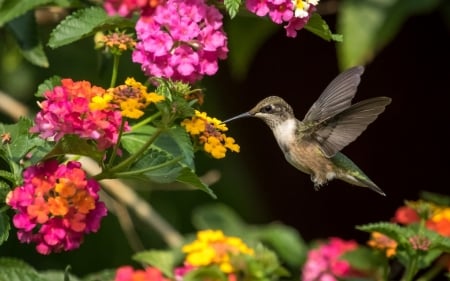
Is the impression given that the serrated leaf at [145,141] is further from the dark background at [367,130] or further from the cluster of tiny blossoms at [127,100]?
the dark background at [367,130]

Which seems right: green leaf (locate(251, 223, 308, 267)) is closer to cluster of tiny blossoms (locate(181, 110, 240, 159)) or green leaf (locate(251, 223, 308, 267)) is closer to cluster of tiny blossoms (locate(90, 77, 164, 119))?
cluster of tiny blossoms (locate(181, 110, 240, 159))

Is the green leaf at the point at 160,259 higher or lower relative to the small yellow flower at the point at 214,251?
lower

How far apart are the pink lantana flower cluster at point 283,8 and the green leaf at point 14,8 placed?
18.4 inches

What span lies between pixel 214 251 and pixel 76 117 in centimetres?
48

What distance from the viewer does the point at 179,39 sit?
1.88 meters

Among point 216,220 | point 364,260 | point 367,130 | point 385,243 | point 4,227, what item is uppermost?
point 4,227

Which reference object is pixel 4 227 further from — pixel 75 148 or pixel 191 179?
pixel 191 179

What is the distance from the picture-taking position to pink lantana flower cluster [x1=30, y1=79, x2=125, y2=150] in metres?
1.73

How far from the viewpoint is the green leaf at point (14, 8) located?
2123 millimetres

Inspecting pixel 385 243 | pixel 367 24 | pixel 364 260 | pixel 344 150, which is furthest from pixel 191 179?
pixel 344 150

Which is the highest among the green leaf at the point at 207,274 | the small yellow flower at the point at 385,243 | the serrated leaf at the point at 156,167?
the serrated leaf at the point at 156,167

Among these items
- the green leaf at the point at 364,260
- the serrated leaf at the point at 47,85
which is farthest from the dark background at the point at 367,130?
the serrated leaf at the point at 47,85

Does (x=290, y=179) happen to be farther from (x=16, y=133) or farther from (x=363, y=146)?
(x=16, y=133)

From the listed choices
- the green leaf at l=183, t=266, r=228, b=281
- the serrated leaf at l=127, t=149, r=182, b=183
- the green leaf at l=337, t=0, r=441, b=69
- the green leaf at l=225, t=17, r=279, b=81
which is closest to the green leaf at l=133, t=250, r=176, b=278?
the green leaf at l=183, t=266, r=228, b=281
